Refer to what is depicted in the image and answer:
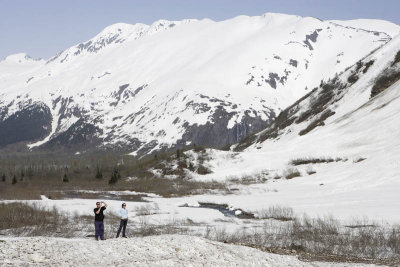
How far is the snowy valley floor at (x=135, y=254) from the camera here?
2256cm

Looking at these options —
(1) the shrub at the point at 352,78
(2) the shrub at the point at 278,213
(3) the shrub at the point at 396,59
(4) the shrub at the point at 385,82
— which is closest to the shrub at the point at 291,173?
(2) the shrub at the point at 278,213

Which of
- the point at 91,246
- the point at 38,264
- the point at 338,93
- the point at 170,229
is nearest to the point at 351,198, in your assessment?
the point at 170,229

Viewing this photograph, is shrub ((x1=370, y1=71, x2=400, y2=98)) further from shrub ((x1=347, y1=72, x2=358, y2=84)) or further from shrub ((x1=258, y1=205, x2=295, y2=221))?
shrub ((x1=258, y1=205, x2=295, y2=221))

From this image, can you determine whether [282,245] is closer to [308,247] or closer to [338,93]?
[308,247]

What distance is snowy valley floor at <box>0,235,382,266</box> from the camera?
74.0 feet

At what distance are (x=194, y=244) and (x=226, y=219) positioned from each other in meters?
34.7

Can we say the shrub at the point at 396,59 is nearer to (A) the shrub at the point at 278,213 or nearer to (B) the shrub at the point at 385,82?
(B) the shrub at the point at 385,82

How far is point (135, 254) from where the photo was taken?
24.7 m

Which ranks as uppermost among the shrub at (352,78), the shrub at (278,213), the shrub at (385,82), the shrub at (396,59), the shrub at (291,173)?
the shrub at (396,59)

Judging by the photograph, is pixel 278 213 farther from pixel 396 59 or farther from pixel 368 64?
pixel 368 64

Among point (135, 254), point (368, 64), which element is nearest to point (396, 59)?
→ point (368, 64)

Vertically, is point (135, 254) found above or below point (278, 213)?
above

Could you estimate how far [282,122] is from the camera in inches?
7849

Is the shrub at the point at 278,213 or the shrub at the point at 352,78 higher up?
the shrub at the point at 352,78
